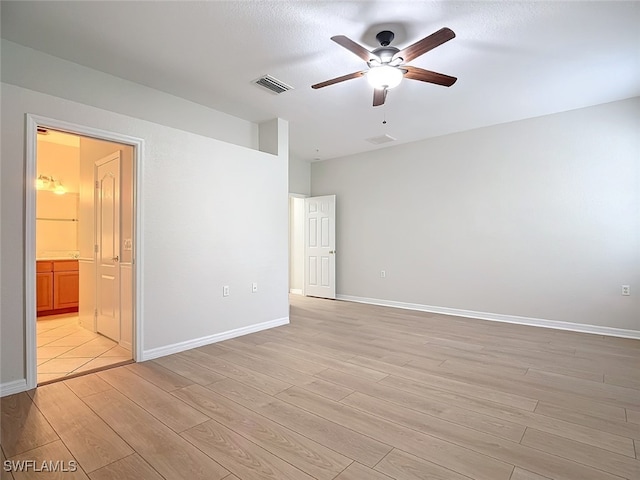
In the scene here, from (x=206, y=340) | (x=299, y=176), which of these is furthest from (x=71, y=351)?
(x=299, y=176)

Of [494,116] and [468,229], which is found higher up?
[494,116]

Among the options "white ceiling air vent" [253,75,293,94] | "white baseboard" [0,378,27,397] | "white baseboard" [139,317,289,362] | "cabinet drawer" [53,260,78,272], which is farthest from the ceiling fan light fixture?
"cabinet drawer" [53,260,78,272]

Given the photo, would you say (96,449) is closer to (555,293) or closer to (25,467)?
(25,467)

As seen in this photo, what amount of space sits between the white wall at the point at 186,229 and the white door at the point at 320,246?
216cm

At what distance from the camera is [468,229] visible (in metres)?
5.29

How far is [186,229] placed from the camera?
3609mm

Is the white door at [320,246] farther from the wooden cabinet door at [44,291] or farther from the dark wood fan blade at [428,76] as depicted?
the wooden cabinet door at [44,291]

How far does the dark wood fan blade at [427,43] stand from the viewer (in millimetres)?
2203

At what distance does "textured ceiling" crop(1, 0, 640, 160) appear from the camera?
2.51 meters

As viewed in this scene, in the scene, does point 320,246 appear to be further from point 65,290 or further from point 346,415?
point 346,415

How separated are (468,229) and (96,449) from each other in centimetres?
521

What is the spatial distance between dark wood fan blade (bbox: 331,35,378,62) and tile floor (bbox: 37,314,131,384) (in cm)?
346

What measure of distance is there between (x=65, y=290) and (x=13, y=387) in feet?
10.8

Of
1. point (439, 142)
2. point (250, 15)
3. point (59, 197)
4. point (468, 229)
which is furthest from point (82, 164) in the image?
point (468, 229)
